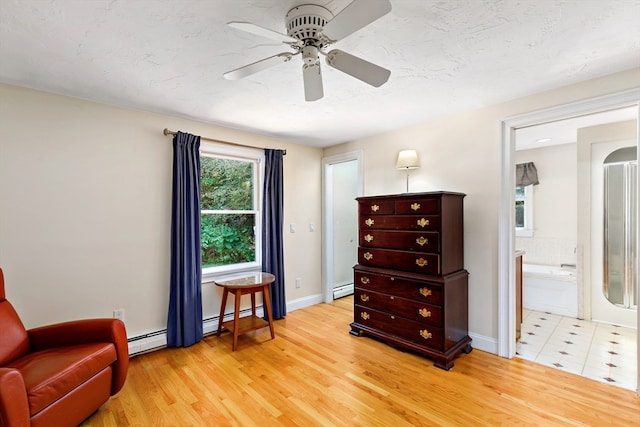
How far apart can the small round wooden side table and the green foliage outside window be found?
437 mm

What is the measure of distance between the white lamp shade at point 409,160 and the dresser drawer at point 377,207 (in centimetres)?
53

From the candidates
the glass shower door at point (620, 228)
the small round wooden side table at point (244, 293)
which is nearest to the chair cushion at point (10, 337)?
the small round wooden side table at point (244, 293)

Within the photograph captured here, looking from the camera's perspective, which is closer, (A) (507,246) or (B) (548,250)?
(A) (507,246)

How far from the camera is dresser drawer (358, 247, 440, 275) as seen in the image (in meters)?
2.69

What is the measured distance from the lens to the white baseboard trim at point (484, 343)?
2805mm

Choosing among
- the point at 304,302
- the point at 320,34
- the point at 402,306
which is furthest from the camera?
the point at 304,302

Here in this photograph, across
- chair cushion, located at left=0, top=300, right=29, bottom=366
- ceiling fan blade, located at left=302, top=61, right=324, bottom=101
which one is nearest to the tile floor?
ceiling fan blade, located at left=302, top=61, right=324, bottom=101

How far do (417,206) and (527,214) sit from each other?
308 cm

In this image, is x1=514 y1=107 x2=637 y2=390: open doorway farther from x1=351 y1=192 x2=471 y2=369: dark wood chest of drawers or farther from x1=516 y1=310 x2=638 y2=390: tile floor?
x1=351 y1=192 x2=471 y2=369: dark wood chest of drawers

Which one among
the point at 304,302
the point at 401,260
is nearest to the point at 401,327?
the point at 401,260

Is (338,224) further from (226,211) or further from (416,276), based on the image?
(416,276)

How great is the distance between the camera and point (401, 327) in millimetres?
2879

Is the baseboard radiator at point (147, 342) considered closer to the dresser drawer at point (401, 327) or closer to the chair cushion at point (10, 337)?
the chair cushion at point (10, 337)

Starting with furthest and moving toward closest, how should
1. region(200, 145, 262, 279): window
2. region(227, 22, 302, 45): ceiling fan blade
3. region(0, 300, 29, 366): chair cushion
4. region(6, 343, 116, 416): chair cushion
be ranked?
region(200, 145, 262, 279): window, region(0, 300, 29, 366): chair cushion, region(6, 343, 116, 416): chair cushion, region(227, 22, 302, 45): ceiling fan blade
